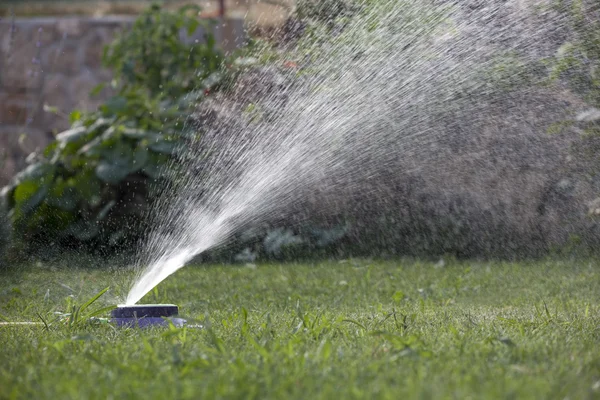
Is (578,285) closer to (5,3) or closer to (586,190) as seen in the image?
(586,190)

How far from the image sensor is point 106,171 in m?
5.31

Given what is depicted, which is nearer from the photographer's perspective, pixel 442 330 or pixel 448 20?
pixel 442 330

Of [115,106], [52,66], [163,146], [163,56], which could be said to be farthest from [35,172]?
[52,66]

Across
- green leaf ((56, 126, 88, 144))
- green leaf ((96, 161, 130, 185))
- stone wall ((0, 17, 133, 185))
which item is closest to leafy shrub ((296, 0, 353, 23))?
green leaf ((96, 161, 130, 185))

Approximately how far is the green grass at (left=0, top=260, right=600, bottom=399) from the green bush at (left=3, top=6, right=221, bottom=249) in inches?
41.8

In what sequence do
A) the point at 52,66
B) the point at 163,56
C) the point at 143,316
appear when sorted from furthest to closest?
the point at 52,66
the point at 163,56
the point at 143,316

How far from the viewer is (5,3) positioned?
304 inches

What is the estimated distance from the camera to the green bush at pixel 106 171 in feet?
17.0

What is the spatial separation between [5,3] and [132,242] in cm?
369

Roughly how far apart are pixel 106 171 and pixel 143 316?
2.60 m

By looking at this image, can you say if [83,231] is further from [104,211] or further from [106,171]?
[106,171]

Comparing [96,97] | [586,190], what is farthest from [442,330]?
[96,97]

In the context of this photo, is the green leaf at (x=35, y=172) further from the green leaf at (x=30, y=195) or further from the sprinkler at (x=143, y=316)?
the sprinkler at (x=143, y=316)

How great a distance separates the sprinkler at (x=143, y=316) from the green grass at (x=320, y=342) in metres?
0.08
